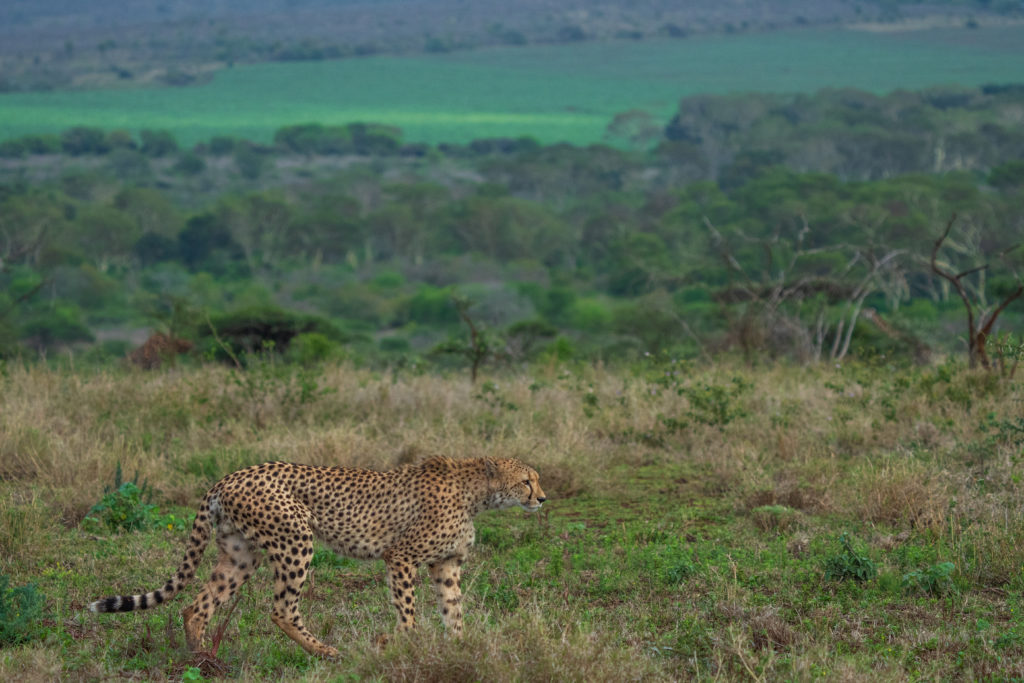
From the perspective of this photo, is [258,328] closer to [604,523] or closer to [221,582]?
[604,523]

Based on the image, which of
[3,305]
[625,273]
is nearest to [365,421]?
[3,305]

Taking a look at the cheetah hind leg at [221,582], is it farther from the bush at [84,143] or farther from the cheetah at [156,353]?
the bush at [84,143]

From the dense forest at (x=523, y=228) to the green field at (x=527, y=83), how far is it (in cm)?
1539

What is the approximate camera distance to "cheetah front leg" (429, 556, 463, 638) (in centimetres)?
471

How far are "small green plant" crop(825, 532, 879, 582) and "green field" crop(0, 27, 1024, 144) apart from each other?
313ft

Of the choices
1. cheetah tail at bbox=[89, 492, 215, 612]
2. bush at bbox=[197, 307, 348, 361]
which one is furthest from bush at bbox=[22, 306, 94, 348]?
cheetah tail at bbox=[89, 492, 215, 612]

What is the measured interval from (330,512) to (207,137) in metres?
96.4

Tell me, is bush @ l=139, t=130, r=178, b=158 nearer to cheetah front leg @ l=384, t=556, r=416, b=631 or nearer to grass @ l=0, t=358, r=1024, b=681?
grass @ l=0, t=358, r=1024, b=681

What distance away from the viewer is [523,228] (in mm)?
60031

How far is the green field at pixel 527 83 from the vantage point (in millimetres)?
105688

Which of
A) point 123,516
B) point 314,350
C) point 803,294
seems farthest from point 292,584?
point 803,294

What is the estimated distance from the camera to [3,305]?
33.4 meters

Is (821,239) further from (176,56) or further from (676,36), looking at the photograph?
(676,36)

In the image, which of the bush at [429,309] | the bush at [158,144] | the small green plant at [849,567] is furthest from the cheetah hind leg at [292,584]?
the bush at [158,144]
